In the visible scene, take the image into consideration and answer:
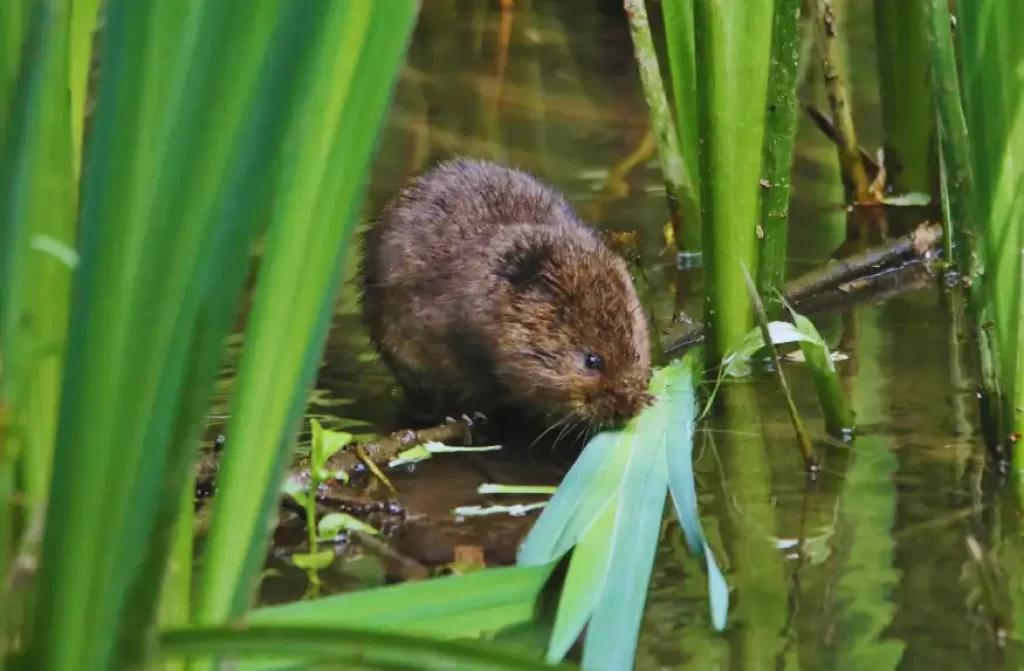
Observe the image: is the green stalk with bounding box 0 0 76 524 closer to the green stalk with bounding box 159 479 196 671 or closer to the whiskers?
the green stalk with bounding box 159 479 196 671

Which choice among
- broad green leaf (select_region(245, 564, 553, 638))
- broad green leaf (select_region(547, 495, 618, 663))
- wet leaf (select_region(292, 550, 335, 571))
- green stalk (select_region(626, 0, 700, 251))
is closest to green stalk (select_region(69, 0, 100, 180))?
broad green leaf (select_region(245, 564, 553, 638))

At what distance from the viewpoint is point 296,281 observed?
90cm

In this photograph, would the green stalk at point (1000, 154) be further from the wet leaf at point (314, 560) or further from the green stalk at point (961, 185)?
the wet leaf at point (314, 560)

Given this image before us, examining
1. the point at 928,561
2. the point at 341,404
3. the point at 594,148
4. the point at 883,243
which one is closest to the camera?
the point at 928,561

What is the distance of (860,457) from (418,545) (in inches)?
25.3

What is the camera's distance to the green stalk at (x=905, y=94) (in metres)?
3.14

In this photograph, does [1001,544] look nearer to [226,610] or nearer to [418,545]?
[418,545]

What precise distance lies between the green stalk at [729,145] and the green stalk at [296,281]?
48.8 inches

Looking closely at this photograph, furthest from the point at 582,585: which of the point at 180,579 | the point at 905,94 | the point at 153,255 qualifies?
the point at 905,94

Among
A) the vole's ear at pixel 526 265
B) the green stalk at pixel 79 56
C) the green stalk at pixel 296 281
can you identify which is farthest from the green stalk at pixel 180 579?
the vole's ear at pixel 526 265

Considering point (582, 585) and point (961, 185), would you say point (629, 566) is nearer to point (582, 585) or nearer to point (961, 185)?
point (582, 585)

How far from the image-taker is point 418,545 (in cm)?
169

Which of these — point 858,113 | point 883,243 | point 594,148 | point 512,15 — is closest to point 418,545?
point 883,243

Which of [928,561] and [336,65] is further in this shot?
[928,561]
